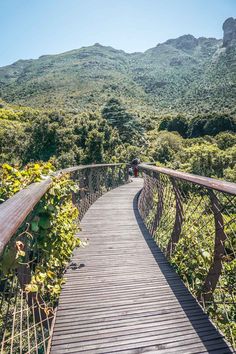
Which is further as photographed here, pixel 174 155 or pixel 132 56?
pixel 132 56

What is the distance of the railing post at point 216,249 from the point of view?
89.7 inches

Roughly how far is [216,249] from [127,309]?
96cm

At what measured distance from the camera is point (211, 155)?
21203mm

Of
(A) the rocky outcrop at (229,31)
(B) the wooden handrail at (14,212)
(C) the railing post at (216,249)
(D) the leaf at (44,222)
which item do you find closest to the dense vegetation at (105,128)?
(D) the leaf at (44,222)

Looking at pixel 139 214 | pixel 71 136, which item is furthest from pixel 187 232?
pixel 71 136

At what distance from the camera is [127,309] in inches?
95.9

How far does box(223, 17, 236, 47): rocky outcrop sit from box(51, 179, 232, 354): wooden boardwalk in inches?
5582

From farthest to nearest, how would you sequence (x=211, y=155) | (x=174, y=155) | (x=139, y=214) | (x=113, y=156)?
1. (x=174, y=155)
2. (x=113, y=156)
3. (x=211, y=155)
4. (x=139, y=214)

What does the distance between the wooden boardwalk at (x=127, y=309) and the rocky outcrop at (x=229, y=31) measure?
14177 cm

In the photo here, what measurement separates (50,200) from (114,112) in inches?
1633

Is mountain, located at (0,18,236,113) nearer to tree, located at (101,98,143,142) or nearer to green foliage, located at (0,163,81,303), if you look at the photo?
tree, located at (101,98,143,142)

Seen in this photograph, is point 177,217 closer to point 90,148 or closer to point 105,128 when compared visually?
point 90,148

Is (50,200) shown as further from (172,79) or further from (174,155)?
(172,79)

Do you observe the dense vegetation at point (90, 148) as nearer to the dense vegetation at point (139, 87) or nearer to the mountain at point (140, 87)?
the dense vegetation at point (139, 87)
